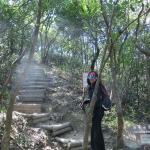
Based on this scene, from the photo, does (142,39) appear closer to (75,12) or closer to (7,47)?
(75,12)

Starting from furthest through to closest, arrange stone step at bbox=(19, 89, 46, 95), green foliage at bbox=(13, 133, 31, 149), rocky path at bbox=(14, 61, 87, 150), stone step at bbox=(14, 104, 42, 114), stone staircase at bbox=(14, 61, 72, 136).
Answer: stone step at bbox=(19, 89, 46, 95) < stone step at bbox=(14, 104, 42, 114) < stone staircase at bbox=(14, 61, 72, 136) < rocky path at bbox=(14, 61, 87, 150) < green foliage at bbox=(13, 133, 31, 149)

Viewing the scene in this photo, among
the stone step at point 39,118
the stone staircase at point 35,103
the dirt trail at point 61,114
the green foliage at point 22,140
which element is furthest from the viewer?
the stone step at point 39,118

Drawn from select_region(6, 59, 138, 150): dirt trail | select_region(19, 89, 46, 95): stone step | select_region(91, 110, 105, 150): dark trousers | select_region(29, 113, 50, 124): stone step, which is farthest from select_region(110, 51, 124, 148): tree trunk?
select_region(19, 89, 46, 95): stone step

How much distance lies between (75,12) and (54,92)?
163 inches

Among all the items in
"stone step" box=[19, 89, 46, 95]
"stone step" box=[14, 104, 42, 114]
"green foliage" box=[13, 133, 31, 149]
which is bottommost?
"green foliage" box=[13, 133, 31, 149]

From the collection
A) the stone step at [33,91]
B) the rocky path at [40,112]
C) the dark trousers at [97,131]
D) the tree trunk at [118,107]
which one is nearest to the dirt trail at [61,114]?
the rocky path at [40,112]

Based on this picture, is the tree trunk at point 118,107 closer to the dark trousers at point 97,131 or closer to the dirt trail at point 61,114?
the dirt trail at point 61,114

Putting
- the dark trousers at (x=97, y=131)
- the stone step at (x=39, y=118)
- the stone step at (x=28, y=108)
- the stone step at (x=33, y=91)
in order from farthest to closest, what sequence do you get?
the stone step at (x=33, y=91), the stone step at (x=28, y=108), the stone step at (x=39, y=118), the dark trousers at (x=97, y=131)

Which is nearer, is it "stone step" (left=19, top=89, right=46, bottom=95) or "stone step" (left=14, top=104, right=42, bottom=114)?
"stone step" (left=14, top=104, right=42, bottom=114)

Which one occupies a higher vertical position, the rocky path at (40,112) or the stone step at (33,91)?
the stone step at (33,91)

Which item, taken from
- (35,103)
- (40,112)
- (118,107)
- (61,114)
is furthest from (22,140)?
(35,103)

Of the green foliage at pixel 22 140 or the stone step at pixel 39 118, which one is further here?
the stone step at pixel 39 118

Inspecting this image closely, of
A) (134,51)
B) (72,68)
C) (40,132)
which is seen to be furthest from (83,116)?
(72,68)

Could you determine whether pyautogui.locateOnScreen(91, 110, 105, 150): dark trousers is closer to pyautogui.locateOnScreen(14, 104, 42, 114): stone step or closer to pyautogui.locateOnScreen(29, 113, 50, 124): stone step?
pyautogui.locateOnScreen(29, 113, 50, 124): stone step
